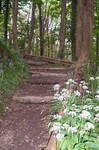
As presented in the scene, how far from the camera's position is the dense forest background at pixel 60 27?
267 inches

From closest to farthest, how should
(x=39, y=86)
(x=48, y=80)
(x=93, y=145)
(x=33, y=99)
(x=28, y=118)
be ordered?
(x=93, y=145), (x=28, y=118), (x=33, y=99), (x=39, y=86), (x=48, y=80)

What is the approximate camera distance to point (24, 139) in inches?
165

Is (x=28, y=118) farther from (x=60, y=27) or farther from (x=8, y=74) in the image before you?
(x=60, y=27)

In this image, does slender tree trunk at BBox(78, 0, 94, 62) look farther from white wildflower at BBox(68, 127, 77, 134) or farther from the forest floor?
white wildflower at BBox(68, 127, 77, 134)

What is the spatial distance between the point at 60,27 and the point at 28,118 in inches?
335

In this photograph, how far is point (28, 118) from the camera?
4965mm

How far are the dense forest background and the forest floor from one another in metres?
1.31

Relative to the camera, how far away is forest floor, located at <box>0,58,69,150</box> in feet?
13.5

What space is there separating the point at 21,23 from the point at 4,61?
13.2 meters

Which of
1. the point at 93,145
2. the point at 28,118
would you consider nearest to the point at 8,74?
the point at 28,118

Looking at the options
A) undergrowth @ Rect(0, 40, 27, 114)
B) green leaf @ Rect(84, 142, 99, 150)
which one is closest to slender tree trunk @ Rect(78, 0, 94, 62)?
undergrowth @ Rect(0, 40, 27, 114)

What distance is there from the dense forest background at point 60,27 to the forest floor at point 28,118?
1307 millimetres

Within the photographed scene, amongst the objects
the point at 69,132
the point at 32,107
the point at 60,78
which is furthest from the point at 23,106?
the point at 69,132

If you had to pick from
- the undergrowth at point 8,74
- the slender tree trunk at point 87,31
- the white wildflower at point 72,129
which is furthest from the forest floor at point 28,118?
the white wildflower at point 72,129
